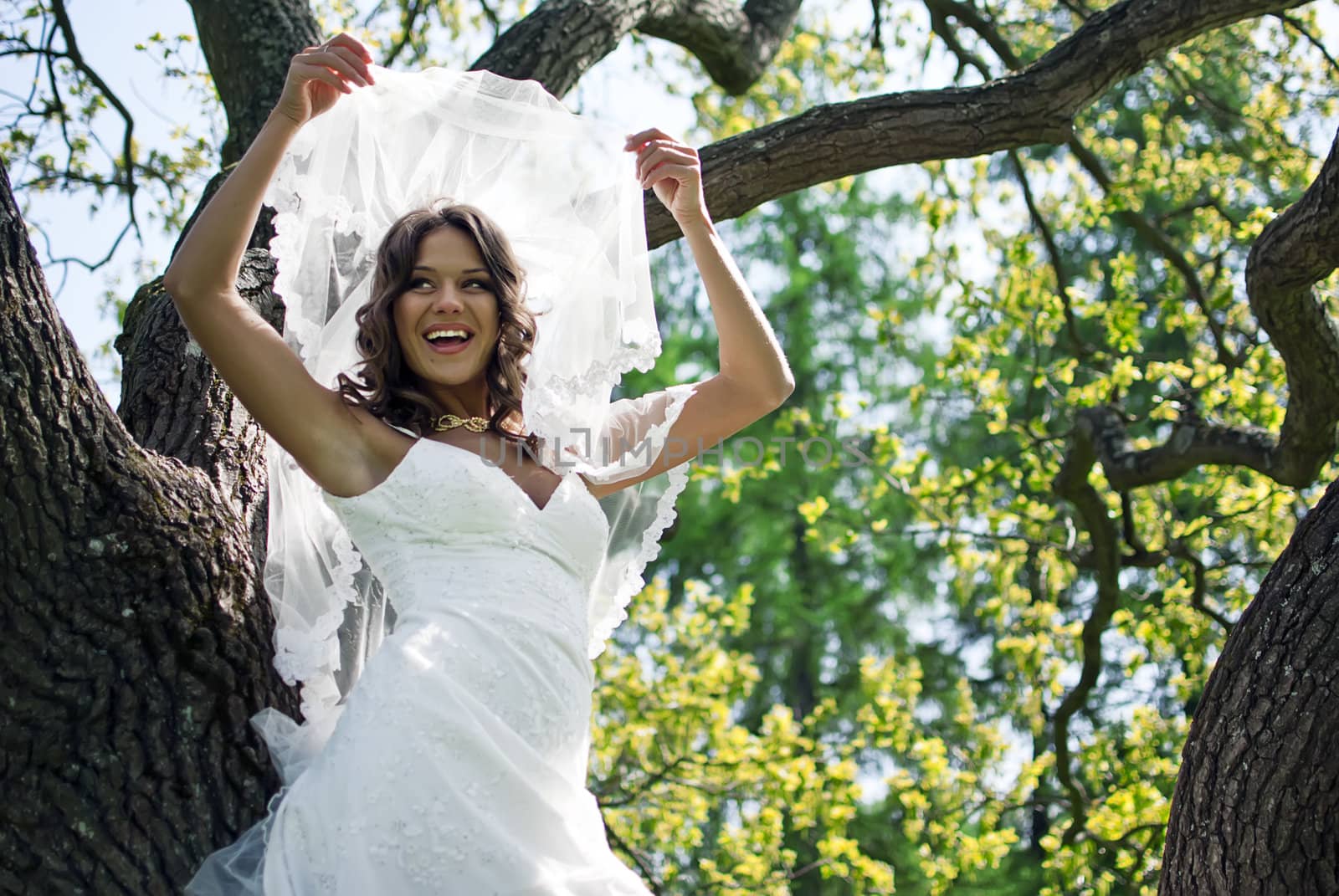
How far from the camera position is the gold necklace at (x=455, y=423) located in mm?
3037

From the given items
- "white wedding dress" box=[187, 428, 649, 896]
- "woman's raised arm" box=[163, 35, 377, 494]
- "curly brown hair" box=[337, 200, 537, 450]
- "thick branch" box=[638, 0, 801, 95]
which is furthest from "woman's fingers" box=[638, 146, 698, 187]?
"thick branch" box=[638, 0, 801, 95]

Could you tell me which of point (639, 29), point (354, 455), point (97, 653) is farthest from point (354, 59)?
point (639, 29)

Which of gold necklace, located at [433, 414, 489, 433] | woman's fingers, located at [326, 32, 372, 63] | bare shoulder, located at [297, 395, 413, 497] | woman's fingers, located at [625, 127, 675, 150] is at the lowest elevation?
bare shoulder, located at [297, 395, 413, 497]

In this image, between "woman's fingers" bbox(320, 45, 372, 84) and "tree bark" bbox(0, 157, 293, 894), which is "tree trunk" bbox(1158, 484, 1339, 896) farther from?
"woman's fingers" bbox(320, 45, 372, 84)

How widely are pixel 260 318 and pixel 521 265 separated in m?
0.82

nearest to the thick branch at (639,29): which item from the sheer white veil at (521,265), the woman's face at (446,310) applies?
the sheer white veil at (521,265)

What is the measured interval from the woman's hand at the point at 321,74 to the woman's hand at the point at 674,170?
666 millimetres

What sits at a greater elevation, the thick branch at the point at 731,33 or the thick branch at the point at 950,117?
the thick branch at the point at 731,33

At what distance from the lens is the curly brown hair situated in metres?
2.99

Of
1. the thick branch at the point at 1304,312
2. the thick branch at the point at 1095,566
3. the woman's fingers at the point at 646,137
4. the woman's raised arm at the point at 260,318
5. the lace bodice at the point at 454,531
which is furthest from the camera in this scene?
the thick branch at the point at 1095,566

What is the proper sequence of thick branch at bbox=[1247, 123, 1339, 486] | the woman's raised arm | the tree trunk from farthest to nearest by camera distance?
thick branch at bbox=[1247, 123, 1339, 486], the woman's raised arm, the tree trunk

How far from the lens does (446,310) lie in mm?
3014

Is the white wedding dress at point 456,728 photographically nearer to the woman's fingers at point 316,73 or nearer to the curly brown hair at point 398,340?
the curly brown hair at point 398,340

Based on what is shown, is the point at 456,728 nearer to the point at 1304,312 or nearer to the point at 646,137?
the point at 646,137
